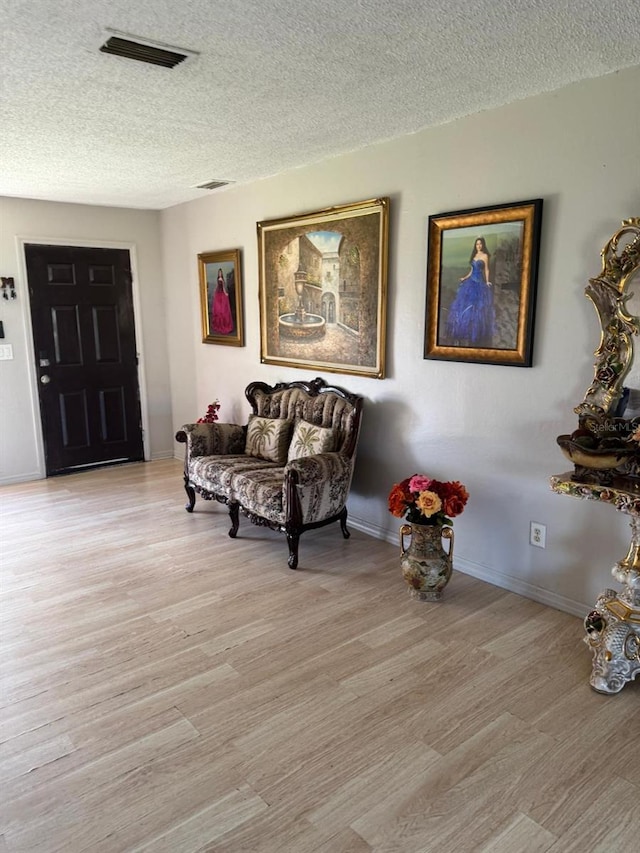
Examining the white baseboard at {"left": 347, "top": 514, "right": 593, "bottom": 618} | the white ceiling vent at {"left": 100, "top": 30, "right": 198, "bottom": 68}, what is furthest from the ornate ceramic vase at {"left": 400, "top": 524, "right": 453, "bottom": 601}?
the white ceiling vent at {"left": 100, "top": 30, "right": 198, "bottom": 68}

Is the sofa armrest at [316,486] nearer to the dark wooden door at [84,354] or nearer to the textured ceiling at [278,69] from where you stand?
the textured ceiling at [278,69]

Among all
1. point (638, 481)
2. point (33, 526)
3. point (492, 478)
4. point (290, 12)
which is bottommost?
point (33, 526)

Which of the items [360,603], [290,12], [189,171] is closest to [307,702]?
[360,603]

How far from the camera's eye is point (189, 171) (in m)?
4.11

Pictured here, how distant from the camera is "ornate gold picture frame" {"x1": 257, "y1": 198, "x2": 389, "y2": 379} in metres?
3.62

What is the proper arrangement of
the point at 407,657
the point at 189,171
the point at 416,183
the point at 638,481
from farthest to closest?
the point at 189,171 → the point at 416,183 → the point at 407,657 → the point at 638,481

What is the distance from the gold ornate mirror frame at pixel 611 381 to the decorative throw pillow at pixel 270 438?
209cm

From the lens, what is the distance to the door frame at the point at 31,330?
511cm

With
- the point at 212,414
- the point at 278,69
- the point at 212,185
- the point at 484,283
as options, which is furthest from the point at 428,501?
the point at 212,185

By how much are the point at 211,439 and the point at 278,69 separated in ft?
8.59

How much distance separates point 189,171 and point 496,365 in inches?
101

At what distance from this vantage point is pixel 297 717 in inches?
85.6

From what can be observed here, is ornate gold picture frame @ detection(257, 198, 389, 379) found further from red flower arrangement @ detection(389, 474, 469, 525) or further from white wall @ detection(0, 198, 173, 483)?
white wall @ detection(0, 198, 173, 483)

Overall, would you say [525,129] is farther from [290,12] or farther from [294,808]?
[294,808]
